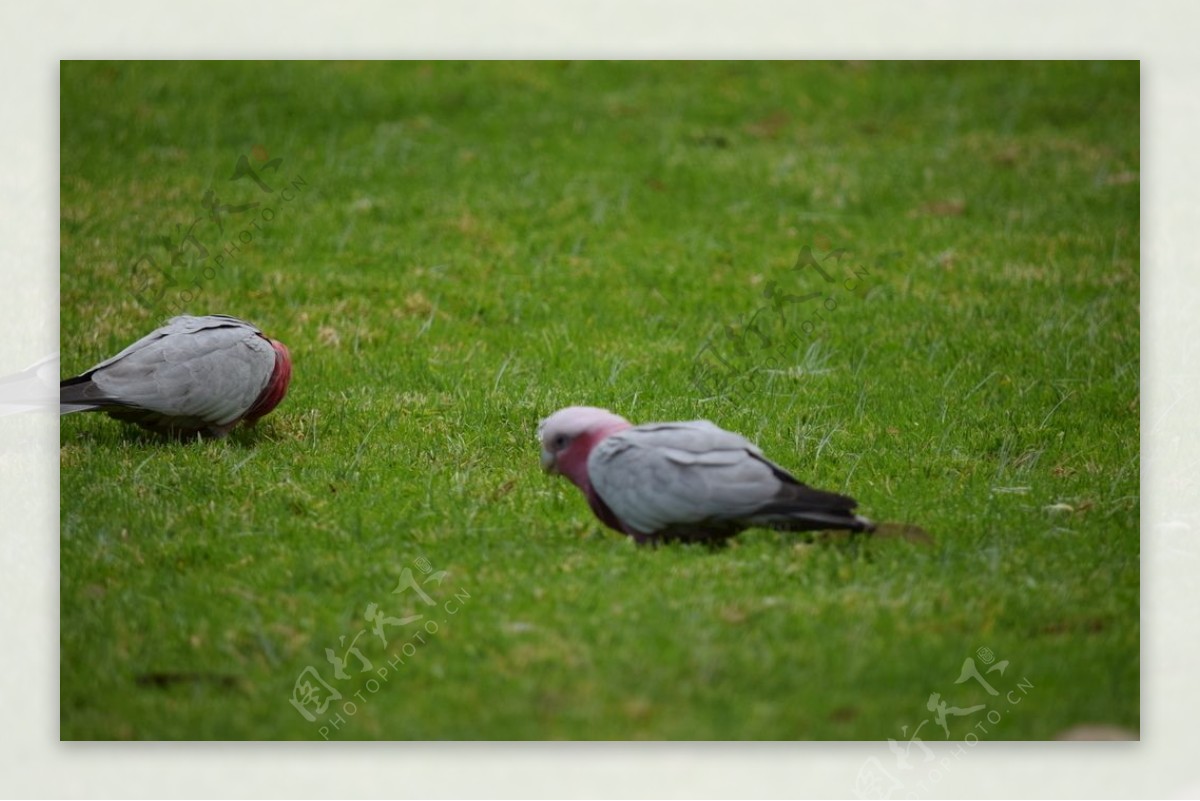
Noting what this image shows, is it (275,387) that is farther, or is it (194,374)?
(275,387)

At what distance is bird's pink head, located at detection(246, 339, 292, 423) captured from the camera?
20.7ft

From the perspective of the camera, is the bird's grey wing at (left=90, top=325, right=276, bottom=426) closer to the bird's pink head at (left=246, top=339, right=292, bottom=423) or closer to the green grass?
the bird's pink head at (left=246, top=339, right=292, bottom=423)

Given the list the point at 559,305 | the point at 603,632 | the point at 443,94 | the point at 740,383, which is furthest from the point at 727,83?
the point at 603,632

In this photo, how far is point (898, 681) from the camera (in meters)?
4.33

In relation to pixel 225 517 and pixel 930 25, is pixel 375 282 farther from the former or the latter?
pixel 930 25

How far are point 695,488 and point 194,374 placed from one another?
2602 millimetres

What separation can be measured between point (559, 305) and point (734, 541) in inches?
134

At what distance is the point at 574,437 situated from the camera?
516cm

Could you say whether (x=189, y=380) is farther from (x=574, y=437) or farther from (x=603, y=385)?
(x=603, y=385)

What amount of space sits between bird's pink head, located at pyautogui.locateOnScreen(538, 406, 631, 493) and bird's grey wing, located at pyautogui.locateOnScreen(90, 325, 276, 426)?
5.76 ft

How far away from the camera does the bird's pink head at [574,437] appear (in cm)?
515

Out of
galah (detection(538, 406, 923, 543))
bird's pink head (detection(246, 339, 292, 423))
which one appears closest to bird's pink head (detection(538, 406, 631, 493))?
galah (detection(538, 406, 923, 543))

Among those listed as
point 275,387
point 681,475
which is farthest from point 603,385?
point 681,475

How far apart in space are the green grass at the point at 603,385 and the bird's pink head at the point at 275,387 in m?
0.19
